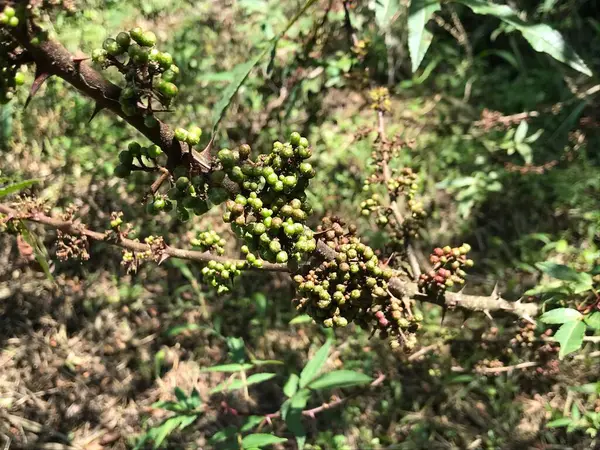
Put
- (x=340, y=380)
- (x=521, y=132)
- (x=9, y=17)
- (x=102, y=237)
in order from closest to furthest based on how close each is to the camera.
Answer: (x=9, y=17)
(x=102, y=237)
(x=340, y=380)
(x=521, y=132)

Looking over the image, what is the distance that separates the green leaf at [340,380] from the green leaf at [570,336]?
125 centimetres

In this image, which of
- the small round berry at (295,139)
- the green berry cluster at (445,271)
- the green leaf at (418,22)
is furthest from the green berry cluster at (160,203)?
the green leaf at (418,22)

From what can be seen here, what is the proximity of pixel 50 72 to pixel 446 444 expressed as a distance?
13.3ft

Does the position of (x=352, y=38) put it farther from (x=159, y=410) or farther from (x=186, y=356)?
(x=159, y=410)

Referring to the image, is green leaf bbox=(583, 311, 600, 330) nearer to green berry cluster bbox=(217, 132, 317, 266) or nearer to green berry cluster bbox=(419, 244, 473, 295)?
green berry cluster bbox=(419, 244, 473, 295)

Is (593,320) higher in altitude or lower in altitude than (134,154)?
lower

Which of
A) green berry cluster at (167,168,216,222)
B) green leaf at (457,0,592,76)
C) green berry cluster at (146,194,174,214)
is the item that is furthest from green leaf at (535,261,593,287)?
green berry cluster at (146,194,174,214)

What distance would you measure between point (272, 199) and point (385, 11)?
1321 millimetres

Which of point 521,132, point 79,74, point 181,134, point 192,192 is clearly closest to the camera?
point 79,74

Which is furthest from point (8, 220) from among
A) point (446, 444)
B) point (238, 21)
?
point (238, 21)

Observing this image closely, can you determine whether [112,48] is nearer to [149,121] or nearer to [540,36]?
[149,121]

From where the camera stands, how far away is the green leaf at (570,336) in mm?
2645

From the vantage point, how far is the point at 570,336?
2.71 m

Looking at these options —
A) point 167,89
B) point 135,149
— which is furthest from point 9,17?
point 135,149
